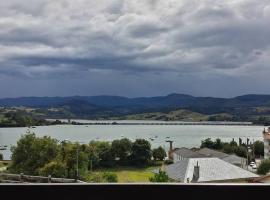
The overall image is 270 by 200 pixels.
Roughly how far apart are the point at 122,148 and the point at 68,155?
2.61 meters

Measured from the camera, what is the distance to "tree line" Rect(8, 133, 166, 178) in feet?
46.4

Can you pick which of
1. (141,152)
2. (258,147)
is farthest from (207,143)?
(141,152)

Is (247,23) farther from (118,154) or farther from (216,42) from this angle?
(118,154)

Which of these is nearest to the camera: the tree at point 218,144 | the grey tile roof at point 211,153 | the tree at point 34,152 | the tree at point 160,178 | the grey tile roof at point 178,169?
the tree at point 160,178

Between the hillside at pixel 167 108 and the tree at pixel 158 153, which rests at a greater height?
the hillside at pixel 167 108

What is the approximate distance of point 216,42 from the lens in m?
1.86

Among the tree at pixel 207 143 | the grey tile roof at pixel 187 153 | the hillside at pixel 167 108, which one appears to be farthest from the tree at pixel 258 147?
the hillside at pixel 167 108

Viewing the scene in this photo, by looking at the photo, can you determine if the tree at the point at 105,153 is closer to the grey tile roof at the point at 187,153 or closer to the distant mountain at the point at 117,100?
the distant mountain at the point at 117,100

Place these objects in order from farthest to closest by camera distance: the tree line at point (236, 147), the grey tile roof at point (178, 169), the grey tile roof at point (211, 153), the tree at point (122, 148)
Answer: the grey tile roof at point (211, 153)
the tree line at point (236, 147)
the grey tile roof at point (178, 169)
the tree at point (122, 148)

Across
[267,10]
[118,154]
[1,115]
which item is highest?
[267,10]

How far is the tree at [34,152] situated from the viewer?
47.6 feet

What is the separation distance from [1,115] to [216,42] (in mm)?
3878

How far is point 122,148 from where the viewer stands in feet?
57.9

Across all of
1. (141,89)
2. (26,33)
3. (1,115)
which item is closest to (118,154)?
(1,115)
